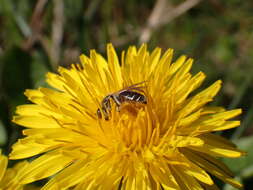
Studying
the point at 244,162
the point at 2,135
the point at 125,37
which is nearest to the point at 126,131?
the point at 244,162

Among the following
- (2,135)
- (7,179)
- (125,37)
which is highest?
(125,37)

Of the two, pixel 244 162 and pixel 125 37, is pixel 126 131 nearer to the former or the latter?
pixel 244 162

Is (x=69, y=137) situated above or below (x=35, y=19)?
below

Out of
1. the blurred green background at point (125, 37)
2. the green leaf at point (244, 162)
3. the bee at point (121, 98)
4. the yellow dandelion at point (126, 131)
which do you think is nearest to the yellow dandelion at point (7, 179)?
the yellow dandelion at point (126, 131)

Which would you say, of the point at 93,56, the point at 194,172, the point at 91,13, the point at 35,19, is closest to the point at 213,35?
the point at 91,13

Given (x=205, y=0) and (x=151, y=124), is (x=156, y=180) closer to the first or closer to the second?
(x=151, y=124)

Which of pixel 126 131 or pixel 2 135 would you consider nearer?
pixel 126 131

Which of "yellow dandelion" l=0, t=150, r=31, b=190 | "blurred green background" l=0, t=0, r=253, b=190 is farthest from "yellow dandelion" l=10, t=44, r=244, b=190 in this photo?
"blurred green background" l=0, t=0, r=253, b=190
